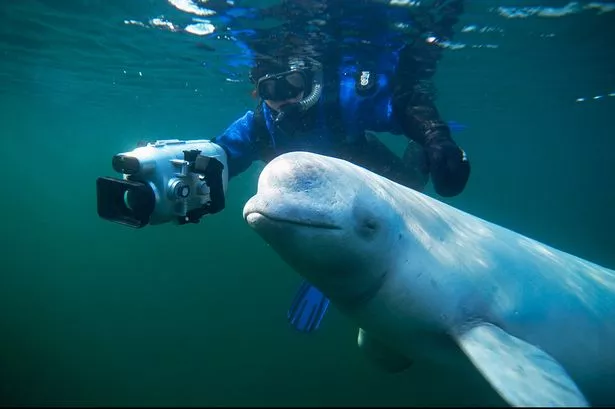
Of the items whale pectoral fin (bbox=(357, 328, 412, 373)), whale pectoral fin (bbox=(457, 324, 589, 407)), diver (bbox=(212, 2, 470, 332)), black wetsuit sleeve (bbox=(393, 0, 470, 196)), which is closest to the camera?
whale pectoral fin (bbox=(457, 324, 589, 407))

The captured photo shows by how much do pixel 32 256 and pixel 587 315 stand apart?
38391mm

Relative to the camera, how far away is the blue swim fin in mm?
6105

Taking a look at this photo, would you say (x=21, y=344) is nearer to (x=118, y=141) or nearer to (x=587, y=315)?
(x=587, y=315)

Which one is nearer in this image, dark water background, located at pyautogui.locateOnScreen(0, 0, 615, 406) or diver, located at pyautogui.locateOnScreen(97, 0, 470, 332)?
diver, located at pyautogui.locateOnScreen(97, 0, 470, 332)

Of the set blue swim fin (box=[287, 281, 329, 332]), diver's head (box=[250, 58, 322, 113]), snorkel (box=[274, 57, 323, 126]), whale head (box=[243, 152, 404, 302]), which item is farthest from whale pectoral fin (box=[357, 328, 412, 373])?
diver's head (box=[250, 58, 322, 113])

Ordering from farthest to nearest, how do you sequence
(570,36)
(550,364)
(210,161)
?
(570,36) < (210,161) < (550,364)

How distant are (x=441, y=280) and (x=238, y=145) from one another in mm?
3530

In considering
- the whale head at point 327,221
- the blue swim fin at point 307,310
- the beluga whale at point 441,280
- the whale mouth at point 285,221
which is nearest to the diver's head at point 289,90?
the blue swim fin at point 307,310

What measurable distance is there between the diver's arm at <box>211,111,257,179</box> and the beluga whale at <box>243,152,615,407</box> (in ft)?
8.01

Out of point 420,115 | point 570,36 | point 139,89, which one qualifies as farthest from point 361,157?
point 139,89

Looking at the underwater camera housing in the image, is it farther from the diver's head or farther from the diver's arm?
the diver's head

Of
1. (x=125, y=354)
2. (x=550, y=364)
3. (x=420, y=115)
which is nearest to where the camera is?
(x=550, y=364)

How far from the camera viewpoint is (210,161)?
392 centimetres

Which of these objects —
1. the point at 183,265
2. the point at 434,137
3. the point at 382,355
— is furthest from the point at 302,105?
the point at 183,265
